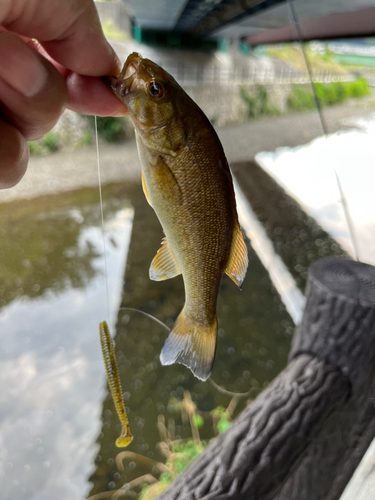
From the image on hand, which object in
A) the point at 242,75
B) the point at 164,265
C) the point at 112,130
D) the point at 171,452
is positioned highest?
the point at 242,75

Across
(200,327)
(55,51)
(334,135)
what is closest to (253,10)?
(334,135)

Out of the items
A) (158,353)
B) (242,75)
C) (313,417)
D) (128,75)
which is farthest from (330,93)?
(128,75)

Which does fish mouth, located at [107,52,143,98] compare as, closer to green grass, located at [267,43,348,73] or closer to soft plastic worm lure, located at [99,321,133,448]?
soft plastic worm lure, located at [99,321,133,448]

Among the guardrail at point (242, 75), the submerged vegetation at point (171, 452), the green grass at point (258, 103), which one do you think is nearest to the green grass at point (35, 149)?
the guardrail at point (242, 75)

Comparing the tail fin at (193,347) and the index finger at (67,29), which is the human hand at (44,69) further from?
the tail fin at (193,347)

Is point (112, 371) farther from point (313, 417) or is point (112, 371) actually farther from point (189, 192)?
point (313, 417)
